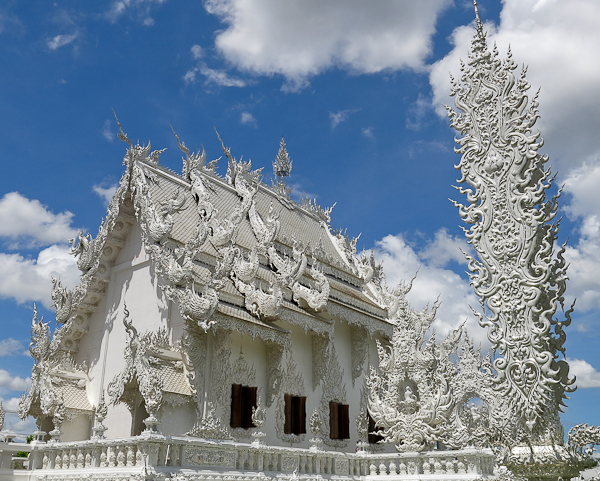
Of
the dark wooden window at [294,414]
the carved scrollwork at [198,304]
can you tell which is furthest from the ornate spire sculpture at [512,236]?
the dark wooden window at [294,414]

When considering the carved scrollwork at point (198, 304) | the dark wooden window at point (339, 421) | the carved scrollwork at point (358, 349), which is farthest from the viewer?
the carved scrollwork at point (358, 349)

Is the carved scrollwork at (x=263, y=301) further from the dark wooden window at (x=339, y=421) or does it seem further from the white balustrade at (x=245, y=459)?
the dark wooden window at (x=339, y=421)

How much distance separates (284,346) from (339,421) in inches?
131

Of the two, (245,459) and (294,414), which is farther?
(294,414)

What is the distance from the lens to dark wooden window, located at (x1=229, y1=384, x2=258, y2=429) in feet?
39.3

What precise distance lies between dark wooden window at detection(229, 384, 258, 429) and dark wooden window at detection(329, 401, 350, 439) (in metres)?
3.05

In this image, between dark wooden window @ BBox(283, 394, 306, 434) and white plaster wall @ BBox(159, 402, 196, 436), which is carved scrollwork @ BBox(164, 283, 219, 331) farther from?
dark wooden window @ BBox(283, 394, 306, 434)

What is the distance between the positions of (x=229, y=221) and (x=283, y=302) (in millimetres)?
2241

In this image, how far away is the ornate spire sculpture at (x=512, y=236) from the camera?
21.9 ft

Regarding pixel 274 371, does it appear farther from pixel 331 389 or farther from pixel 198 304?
pixel 198 304

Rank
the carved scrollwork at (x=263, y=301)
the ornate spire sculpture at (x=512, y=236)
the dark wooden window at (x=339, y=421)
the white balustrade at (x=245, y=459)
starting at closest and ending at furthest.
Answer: the ornate spire sculpture at (x=512, y=236) < the white balustrade at (x=245, y=459) < the carved scrollwork at (x=263, y=301) < the dark wooden window at (x=339, y=421)

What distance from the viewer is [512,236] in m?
7.32

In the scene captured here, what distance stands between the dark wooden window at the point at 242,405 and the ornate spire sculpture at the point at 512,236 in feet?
21.2

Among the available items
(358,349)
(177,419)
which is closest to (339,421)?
(358,349)
